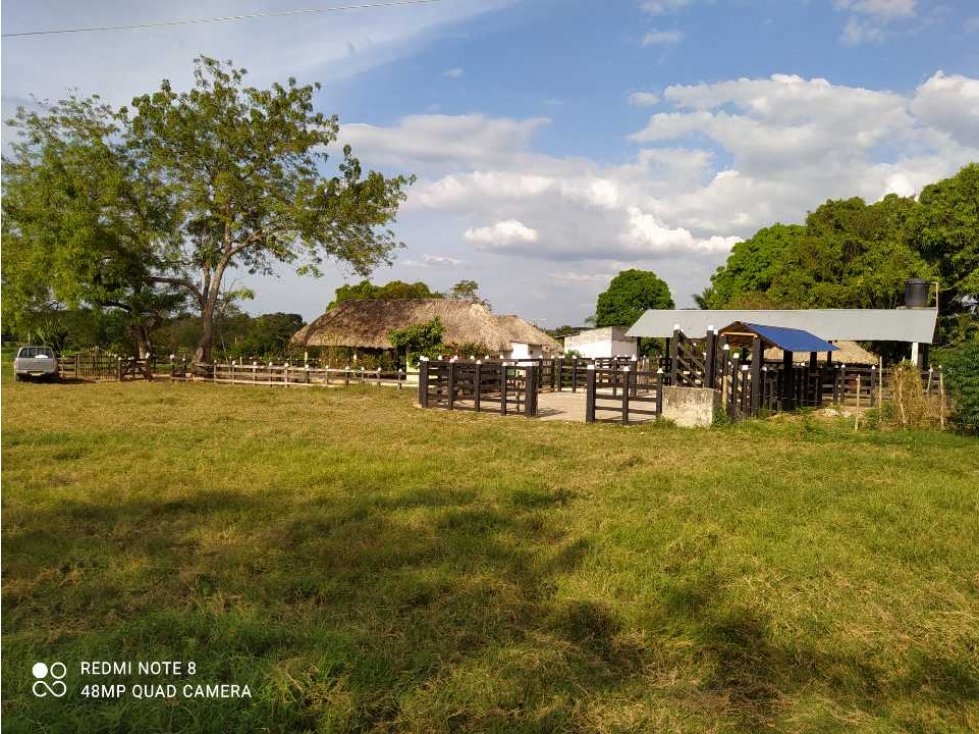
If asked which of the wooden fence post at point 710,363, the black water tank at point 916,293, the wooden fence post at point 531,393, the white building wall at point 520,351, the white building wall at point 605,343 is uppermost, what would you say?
the black water tank at point 916,293

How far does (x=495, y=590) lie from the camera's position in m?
4.74

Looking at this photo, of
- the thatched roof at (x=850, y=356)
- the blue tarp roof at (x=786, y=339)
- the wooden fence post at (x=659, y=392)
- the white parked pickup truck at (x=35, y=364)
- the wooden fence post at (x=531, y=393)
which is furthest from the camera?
the thatched roof at (x=850, y=356)

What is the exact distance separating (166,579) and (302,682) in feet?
6.88

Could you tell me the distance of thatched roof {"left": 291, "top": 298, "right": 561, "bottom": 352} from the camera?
3136cm

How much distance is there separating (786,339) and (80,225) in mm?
28656

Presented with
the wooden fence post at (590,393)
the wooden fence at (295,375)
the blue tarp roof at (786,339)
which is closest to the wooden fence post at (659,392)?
the wooden fence post at (590,393)

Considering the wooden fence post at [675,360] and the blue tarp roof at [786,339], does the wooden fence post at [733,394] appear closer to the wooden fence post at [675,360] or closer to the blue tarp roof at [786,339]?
the wooden fence post at [675,360]

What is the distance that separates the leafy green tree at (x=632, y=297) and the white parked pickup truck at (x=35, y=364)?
4824 centimetres

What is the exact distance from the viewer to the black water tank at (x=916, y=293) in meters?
29.2

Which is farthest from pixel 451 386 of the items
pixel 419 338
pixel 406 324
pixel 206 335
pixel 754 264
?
pixel 754 264

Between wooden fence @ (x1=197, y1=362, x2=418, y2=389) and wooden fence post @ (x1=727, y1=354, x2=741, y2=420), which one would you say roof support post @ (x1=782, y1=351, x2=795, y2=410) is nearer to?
wooden fence post @ (x1=727, y1=354, x2=741, y2=420)

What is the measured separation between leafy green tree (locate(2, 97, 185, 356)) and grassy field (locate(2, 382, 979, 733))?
22.9 meters

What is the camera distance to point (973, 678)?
11.8ft

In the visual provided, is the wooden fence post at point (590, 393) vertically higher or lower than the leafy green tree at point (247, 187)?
lower
